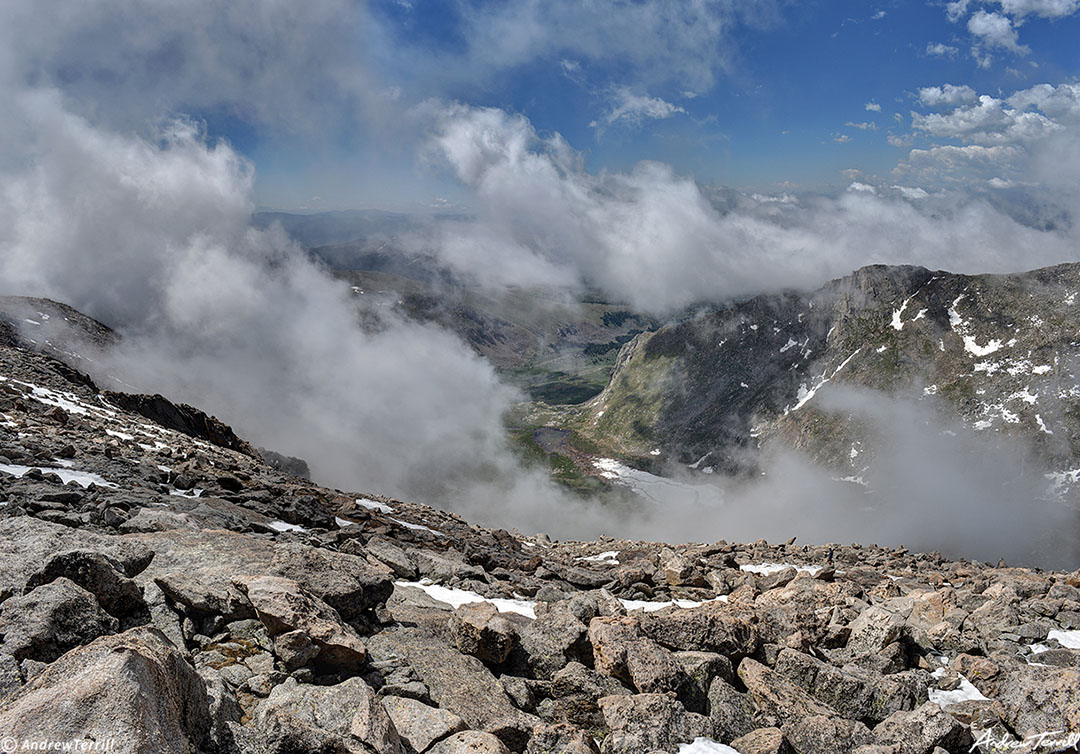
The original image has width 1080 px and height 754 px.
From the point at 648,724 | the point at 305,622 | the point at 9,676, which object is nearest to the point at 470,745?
the point at 648,724

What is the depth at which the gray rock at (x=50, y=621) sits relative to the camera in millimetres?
8797

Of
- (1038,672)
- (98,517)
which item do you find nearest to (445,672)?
(98,517)

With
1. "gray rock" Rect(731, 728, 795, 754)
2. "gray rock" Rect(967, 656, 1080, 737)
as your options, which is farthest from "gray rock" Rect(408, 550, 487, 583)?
"gray rock" Rect(967, 656, 1080, 737)

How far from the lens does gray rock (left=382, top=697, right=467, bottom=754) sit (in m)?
10.0

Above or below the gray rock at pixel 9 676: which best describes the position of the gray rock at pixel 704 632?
above

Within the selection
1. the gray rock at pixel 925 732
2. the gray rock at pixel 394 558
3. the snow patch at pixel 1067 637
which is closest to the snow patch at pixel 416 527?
the gray rock at pixel 394 558

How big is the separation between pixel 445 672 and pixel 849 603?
16.7 meters

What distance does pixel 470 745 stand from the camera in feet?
32.4

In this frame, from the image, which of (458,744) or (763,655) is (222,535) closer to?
(458,744)

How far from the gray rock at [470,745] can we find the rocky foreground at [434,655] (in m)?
0.05

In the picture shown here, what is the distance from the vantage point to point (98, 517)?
747 inches

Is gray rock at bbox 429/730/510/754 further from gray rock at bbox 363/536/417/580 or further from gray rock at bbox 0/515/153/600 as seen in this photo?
gray rock at bbox 363/536/417/580

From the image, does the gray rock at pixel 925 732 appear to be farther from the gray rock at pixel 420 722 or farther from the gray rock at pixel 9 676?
the gray rock at pixel 9 676

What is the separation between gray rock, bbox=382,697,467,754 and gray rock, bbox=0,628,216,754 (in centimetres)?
337
